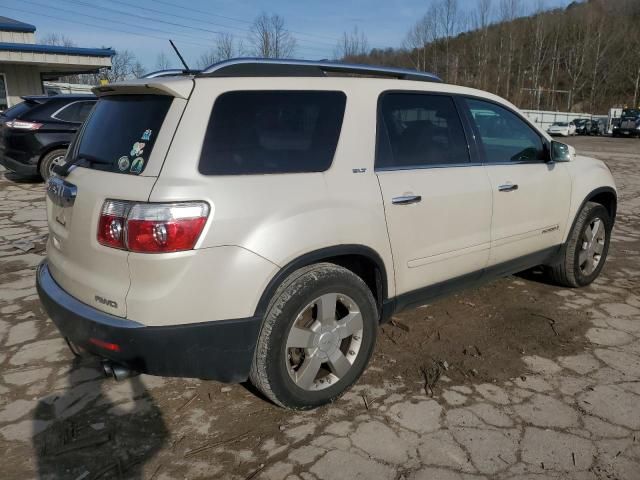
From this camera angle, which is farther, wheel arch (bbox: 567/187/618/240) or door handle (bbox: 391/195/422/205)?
wheel arch (bbox: 567/187/618/240)

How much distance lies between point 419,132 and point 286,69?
3.25ft

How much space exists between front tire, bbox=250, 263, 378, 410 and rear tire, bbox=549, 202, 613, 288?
2.42 m

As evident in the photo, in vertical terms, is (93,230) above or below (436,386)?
above

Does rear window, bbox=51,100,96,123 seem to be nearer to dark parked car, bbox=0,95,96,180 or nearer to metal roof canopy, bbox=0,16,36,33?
dark parked car, bbox=0,95,96,180

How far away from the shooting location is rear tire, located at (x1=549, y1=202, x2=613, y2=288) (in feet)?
14.7

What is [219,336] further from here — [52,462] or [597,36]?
[597,36]

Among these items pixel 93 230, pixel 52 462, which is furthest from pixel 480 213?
pixel 52 462

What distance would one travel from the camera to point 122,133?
2.62 m

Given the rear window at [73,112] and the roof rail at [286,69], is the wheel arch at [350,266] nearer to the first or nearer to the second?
the roof rail at [286,69]

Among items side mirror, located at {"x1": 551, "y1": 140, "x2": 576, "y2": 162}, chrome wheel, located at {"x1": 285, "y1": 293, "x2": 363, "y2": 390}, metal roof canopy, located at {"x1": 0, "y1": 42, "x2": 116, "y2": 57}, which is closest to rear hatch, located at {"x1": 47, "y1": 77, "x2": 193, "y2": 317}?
chrome wheel, located at {"x1": 285, "y1": 293, "x2": 363, "y2": 390}

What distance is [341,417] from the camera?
281 centimetres

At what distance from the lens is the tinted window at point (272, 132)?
243 centimetres

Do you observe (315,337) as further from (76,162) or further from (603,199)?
(603,199)

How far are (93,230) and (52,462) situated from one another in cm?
111
